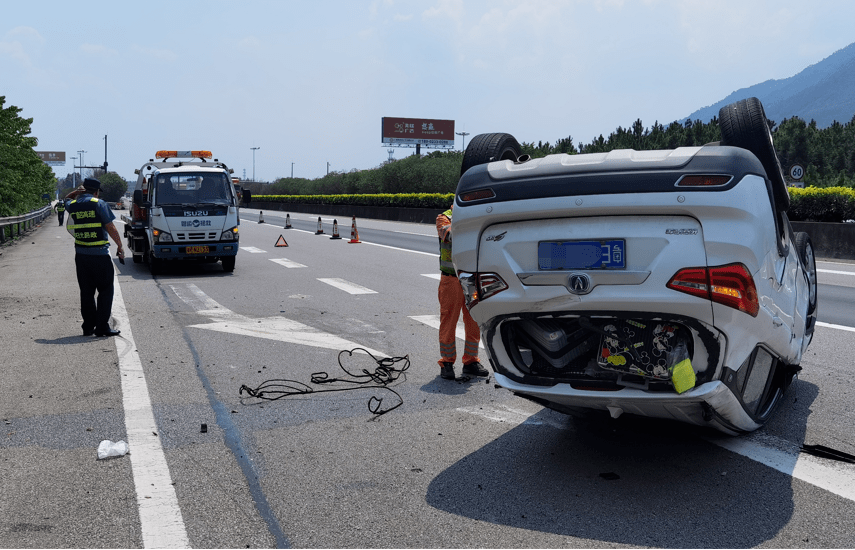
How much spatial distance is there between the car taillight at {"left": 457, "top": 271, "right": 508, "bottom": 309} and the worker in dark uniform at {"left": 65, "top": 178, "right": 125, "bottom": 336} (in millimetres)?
5989

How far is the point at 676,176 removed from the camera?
398 cm

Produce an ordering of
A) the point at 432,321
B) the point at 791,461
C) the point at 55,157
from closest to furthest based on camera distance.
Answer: the point at 791,461
the point at 432,321
the point at 55,157

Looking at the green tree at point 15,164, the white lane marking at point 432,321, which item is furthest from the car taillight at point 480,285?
the green tree at point 15,164

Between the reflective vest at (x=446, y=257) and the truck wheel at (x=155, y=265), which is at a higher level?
the reflective vest at (x=446, y=257)

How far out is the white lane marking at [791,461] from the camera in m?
4.38

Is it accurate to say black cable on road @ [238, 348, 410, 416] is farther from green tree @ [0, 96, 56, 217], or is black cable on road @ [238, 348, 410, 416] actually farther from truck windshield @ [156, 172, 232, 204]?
green tree @ [0, 96, 56, 217]

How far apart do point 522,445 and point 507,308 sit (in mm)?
1093

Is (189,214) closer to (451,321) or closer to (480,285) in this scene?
(451,321)

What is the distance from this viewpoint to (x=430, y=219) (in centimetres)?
4241

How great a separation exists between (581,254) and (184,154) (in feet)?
57.3

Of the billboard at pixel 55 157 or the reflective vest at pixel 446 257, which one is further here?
the billboard at pixel 55 157

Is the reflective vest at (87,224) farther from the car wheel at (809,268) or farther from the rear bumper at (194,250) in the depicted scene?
the car wheel at (809,268)

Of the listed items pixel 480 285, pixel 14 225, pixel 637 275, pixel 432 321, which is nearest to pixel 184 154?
pixel 432 321

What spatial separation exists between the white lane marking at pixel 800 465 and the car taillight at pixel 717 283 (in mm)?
1162
